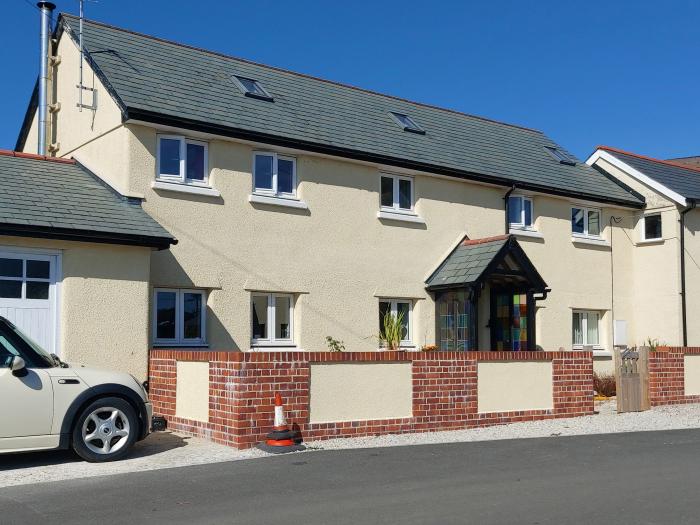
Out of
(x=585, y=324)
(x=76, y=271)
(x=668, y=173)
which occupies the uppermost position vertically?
(x=668, y=173)

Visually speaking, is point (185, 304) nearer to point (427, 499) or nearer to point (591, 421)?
point (591, 421)

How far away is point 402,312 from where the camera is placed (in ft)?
61.6

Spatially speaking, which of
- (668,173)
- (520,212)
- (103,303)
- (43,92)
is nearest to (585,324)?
(520,212)

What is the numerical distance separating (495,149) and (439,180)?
3.25m

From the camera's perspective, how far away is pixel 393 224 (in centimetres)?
1855

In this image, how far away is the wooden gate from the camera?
16344mm

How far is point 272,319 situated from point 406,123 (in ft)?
22.2

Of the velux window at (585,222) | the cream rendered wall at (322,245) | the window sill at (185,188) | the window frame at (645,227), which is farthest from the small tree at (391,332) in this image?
the window frame at (645,227)

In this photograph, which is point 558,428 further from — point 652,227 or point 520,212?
point 652,227

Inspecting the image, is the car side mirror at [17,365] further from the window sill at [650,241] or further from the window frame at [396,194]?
the window sill at [650,241]

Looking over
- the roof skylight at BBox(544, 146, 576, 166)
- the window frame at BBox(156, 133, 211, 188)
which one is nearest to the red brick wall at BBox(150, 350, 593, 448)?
the window frame at BBox(156, 133, 211, 188)

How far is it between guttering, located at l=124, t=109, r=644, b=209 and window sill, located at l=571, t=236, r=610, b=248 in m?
1.02

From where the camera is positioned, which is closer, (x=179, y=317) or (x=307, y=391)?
(x=307, y=391)

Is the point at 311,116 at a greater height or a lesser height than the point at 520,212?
greater
